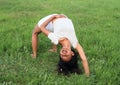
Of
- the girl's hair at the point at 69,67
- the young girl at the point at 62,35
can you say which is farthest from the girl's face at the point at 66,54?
the girl's hair at the point at 69,67

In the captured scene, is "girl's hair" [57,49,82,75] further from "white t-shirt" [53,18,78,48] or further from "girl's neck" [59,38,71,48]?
"white t-shirt" [53,18,78,48]

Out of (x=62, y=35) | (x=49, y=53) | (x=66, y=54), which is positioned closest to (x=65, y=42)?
(x=62, y=35)

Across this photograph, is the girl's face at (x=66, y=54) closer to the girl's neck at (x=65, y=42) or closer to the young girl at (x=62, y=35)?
the young girl at (x=62, y=35)

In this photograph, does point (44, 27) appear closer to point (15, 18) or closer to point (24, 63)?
point (24, 63)

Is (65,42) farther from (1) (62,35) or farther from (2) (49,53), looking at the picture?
(2) (49,53)

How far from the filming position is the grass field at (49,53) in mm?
5723

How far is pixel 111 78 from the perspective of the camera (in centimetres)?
586

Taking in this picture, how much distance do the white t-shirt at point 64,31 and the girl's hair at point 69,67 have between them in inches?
14.1

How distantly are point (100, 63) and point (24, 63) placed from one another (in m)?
1.56

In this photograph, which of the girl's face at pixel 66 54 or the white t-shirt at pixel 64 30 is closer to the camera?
the girl's face at pixel 66 54

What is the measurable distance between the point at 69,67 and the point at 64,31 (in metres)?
0.75

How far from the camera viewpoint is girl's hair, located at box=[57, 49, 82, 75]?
19.0ft

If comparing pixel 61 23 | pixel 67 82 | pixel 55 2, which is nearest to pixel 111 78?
pixel 67 82

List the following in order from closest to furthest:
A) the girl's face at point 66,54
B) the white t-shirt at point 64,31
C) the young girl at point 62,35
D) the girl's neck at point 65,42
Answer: the girl's face at point 66,54 < the young girl at point 62,35 < the girl's neck at point 65,42 < the white t-shirt at point 64,31
